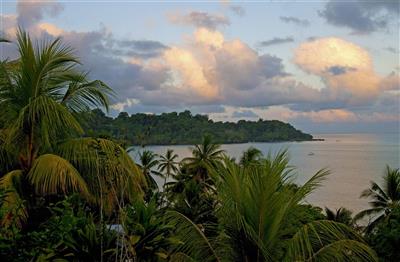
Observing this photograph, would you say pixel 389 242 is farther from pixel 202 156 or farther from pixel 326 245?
pixel 202 156

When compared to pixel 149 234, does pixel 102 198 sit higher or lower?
higher

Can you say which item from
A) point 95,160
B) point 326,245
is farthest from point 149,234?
point 326,245

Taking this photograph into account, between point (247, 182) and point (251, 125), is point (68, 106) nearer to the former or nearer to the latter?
point (247, 182)

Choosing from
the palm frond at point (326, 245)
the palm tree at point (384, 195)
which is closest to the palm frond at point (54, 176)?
the palm frond at point (326, 245)

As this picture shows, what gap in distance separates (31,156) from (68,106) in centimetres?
88

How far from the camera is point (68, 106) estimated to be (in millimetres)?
6859

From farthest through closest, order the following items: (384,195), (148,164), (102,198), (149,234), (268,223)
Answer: (148,164) → (384,195) → (102,198) → (149,234) → (268,223)

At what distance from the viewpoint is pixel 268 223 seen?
5027mm

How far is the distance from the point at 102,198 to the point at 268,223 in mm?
2063

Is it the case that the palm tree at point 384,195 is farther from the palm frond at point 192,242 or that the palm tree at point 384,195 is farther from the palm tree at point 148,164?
the palm frond at point 192,242

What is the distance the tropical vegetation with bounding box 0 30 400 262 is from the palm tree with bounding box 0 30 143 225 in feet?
0.04

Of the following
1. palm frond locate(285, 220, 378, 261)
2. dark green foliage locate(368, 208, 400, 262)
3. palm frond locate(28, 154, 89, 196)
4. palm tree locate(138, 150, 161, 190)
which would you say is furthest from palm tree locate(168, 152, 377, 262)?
dark green foliage locate(368, 208, 400, 262)

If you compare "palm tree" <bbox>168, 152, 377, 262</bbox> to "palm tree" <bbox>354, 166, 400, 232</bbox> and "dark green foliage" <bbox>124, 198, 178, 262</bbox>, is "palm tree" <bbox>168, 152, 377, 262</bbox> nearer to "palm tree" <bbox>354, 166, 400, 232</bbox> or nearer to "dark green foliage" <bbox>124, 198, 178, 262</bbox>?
"dark green foliage" <bbox>124, 198, 178, 262</bbox>

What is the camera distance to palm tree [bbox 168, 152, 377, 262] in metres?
5.01
